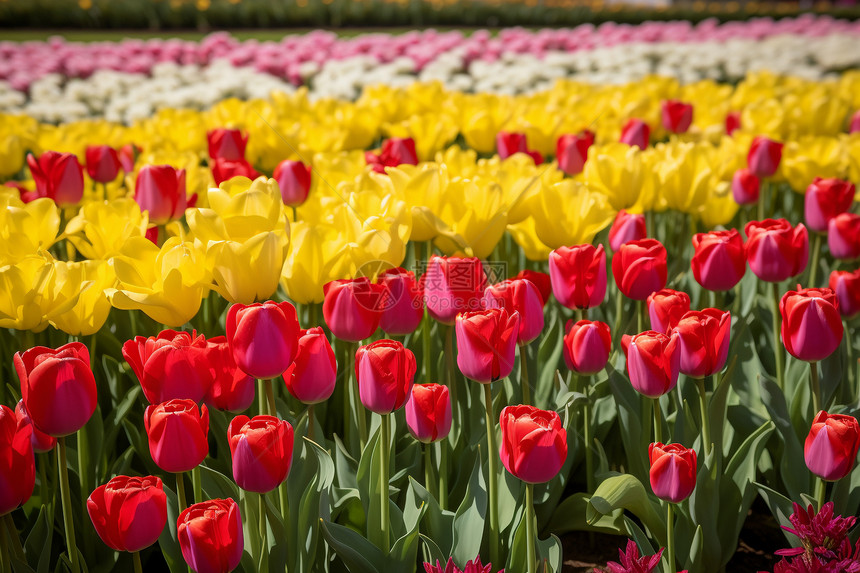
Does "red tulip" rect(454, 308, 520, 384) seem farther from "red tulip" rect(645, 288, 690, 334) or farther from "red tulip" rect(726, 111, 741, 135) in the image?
"red tulip" rect(726, 111, 741, 135)

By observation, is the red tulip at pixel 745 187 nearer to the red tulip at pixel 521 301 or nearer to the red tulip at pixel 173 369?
the red tulip at pixel 521 301

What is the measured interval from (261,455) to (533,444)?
42 centimetres

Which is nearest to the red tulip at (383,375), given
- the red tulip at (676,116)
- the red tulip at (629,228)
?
the red tulip at (629,228)

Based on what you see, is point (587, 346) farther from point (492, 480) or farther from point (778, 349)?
point (778, 349)

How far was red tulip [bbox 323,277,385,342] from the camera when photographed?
1.45m

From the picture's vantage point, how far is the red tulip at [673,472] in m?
1.27

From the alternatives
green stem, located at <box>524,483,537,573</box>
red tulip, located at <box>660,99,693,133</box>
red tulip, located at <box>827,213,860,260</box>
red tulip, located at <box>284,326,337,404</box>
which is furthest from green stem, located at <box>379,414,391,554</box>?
red tulip, located at <box>660,99,693,133</box>

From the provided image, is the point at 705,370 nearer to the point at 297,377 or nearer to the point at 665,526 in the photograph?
the point at 665,526

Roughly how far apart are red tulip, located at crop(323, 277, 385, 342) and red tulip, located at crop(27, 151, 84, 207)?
135 cm

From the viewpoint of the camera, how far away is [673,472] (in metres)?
1.27

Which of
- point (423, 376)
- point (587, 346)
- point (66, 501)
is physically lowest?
point (423, 376)

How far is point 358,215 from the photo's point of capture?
1812mm

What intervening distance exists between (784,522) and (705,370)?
359 millimetres

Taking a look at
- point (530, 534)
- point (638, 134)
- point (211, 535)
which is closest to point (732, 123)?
point (638, 134)
